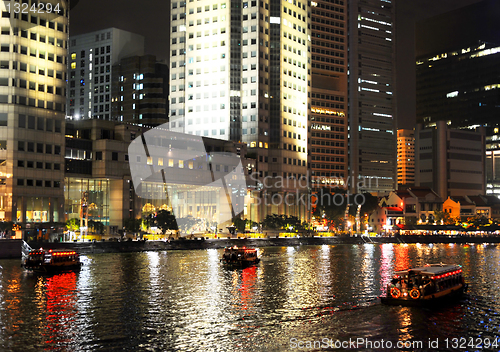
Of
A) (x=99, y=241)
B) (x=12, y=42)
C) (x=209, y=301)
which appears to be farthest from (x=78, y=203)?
(x=209, y=301)

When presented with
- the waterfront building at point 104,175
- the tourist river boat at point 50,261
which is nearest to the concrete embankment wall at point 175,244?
the waterfront building at point 104,175

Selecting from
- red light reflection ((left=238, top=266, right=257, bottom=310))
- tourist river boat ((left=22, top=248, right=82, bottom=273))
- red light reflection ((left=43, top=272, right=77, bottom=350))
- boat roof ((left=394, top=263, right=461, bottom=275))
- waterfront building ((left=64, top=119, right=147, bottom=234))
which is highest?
waterfront building ((left=64, top=119, right=147, bottom=234))

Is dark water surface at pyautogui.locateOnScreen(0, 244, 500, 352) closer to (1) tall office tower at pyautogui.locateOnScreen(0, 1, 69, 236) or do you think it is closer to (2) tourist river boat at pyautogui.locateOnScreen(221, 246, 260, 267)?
(2) tourist river boat at pyautogui.locateOnScreen(221, 246, 260, 267)

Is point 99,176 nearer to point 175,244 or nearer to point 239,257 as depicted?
point 175,244

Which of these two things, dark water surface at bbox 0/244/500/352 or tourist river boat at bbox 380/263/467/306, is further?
tourist river boat at bbox 380/263/467/306

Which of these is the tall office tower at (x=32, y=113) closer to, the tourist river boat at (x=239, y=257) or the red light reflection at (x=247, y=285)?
the tourist river boat at (x=239, y=257)

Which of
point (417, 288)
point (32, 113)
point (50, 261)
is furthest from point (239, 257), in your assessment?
point (32, 113)

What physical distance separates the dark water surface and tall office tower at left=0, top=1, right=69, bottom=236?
187ft

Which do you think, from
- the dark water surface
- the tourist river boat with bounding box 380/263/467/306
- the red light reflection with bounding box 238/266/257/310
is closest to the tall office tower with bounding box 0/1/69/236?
the dark water surface

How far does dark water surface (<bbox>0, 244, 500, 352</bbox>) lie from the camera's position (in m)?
44.4

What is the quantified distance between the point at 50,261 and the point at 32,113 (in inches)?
2611

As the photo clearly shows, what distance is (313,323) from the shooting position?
51.5 meters

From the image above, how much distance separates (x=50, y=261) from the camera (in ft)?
303

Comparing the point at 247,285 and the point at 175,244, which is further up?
the point at 175,244
